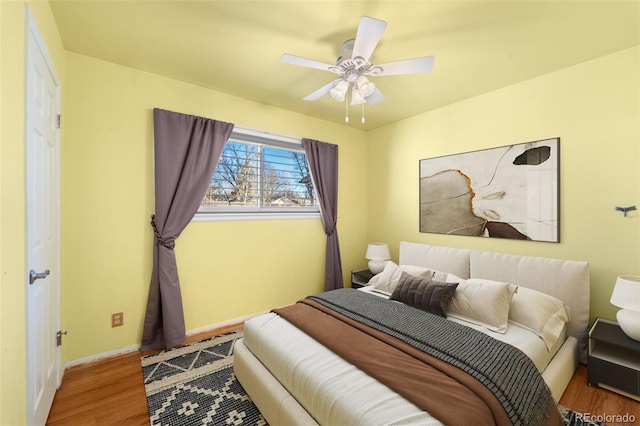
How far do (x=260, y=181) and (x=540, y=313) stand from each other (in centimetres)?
296

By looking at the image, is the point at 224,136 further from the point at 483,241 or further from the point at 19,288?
the point at 483,241

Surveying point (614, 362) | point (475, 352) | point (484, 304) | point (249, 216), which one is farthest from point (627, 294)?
point (249, 216)

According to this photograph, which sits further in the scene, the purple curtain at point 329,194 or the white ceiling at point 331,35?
the purple curtain at point 329,194

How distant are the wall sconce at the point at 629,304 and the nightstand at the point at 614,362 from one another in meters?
0.10

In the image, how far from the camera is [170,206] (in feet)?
8.77

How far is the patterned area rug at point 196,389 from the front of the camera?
1742mm

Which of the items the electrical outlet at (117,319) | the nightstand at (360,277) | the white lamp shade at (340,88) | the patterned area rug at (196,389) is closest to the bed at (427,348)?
the patterned area rug at (196,389)

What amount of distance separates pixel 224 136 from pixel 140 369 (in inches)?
89.7

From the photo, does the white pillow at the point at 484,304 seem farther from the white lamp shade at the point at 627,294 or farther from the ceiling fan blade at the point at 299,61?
the ceiling fan blade at the point at 299,61

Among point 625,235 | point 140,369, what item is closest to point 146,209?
point 140,369

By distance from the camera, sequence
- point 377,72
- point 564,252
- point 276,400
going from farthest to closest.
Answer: point 564,252 → point 377,72 → point 276,400

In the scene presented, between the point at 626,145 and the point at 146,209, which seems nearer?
the point at 626,145

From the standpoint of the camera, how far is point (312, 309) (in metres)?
2.28

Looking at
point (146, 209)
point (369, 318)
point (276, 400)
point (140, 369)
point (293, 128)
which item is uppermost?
point (293, 128)
